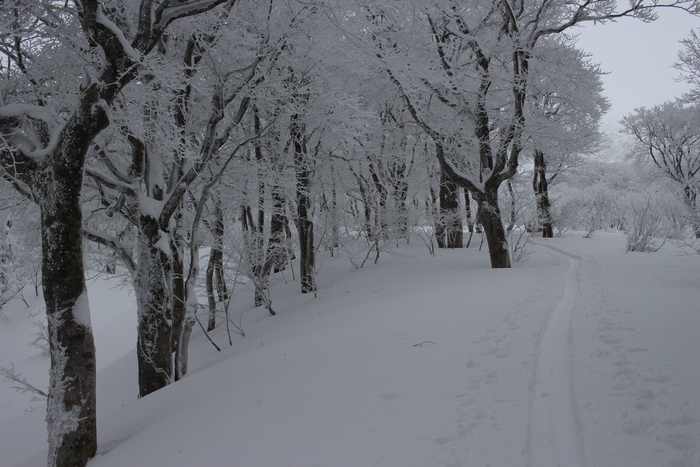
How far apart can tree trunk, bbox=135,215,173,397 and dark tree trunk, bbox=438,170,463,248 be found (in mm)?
9226

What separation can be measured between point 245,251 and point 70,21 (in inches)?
204

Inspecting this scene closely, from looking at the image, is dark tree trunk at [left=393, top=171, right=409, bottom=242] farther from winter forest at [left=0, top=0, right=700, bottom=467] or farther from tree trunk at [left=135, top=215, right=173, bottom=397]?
tree trunk at [left=135, top=215, right=173, bottom=397]

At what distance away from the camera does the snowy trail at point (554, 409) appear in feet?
8.20

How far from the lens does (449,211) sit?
44.4 ft

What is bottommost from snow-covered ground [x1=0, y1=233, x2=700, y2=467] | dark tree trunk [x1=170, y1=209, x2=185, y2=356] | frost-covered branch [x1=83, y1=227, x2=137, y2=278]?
snow-covered ground [x1=0, y1=233, x2=700, y2=467]

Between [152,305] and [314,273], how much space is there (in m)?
4.88

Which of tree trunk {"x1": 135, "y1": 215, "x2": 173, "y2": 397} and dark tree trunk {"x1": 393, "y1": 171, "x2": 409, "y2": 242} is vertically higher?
dark tree trunk {"x1": 393, "y1": 171, "x2": 409, "y2": 242}

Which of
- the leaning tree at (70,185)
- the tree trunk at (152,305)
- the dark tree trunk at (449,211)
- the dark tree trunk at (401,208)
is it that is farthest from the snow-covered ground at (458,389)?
the dark tree trunk at (449,211)

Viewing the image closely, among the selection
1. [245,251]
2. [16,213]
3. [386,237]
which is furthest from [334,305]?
[16,213]

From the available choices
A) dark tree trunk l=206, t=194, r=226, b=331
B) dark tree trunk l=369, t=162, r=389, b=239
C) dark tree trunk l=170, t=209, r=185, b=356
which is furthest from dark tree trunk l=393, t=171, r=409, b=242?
dark tree trunk l=170, t=209, r=185, b=356

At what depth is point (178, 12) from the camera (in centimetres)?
388

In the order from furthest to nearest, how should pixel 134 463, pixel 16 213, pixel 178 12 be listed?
pixel 16 213 → pixel 178 12 → pixel 134 463

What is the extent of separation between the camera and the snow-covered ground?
2.68m

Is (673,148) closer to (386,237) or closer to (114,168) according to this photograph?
(386,237)
